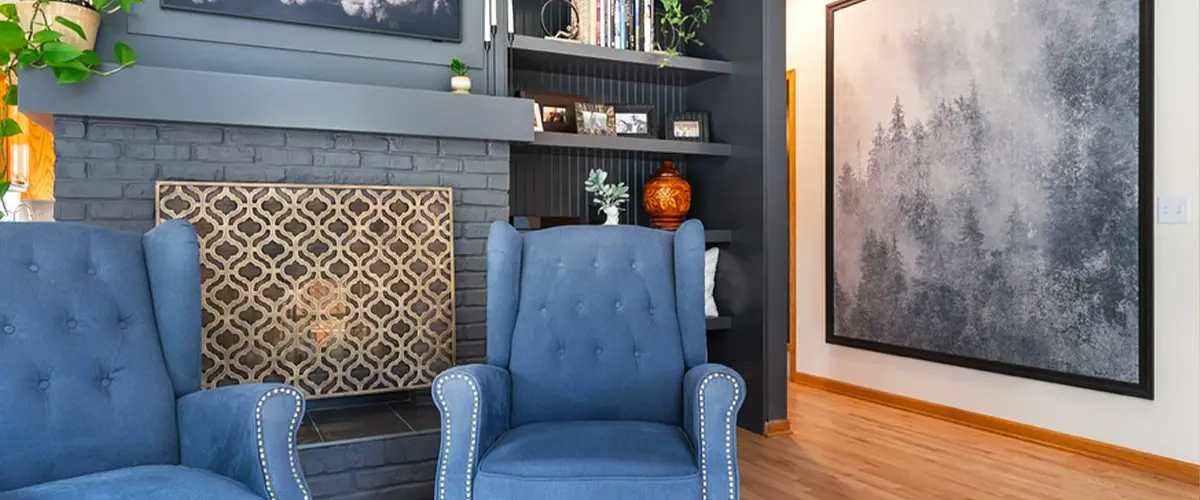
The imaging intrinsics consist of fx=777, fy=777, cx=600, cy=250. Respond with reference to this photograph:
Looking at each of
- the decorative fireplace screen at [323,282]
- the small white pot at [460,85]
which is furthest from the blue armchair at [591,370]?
the small white pot at [460,85]

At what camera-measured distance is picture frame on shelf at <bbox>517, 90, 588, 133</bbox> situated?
3744 millimetres

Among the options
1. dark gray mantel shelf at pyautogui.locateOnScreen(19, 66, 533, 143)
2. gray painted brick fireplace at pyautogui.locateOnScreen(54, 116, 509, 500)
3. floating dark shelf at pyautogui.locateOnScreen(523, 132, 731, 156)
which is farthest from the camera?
floating dark shelf at pyautogui.locateOnScreen(523, 132, 731, 156)

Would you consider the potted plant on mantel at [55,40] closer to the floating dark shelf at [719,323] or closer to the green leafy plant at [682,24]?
the green leafy plant at [682,24]

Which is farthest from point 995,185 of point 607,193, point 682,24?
point 607,193

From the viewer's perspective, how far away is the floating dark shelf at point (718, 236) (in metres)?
4.04

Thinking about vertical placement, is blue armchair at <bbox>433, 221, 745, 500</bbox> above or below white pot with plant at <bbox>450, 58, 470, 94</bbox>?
below

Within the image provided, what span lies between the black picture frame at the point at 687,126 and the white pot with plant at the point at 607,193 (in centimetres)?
42

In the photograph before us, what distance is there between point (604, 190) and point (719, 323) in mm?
931

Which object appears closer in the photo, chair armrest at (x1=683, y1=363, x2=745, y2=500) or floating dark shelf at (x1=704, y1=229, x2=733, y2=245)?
chair armrest at (x1=683, y1=363, x2=745, y2=500)

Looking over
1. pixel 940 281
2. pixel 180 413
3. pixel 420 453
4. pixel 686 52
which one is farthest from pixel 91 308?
pixel 940 281

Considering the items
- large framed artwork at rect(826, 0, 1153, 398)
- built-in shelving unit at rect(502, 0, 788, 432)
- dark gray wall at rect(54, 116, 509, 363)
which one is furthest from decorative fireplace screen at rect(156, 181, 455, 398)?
large framed artwork at rect(826, 0, 1153, 398)

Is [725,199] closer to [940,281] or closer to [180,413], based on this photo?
[940,281]

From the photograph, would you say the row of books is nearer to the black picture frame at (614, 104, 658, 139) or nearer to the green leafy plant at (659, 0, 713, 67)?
the green leafy plant at (659, 0, 713, 67)

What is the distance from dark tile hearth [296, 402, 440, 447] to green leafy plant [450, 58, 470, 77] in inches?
55.8
